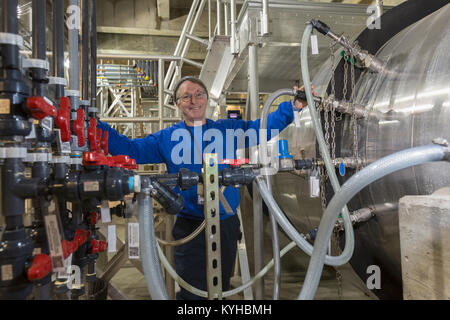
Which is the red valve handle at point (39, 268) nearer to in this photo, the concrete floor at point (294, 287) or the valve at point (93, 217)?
the valve at point (93, 217)

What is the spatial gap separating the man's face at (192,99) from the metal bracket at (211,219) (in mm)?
768

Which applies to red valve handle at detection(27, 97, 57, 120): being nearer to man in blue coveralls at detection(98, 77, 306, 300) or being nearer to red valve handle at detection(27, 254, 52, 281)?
red valve handle at detection(27, 254, 52, 281)

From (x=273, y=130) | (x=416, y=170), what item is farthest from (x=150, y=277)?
(x=273, y=130)

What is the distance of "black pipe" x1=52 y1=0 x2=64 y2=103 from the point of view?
84 cm

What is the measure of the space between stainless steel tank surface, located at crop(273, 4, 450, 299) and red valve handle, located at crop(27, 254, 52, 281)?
2.92 ft

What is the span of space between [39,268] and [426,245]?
0.79m

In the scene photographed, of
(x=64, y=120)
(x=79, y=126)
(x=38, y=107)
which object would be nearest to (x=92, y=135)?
(x=79, y=126)

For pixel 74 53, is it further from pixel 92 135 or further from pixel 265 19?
pixel 265 19

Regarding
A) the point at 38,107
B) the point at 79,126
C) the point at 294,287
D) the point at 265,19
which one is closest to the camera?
the point at 38,107

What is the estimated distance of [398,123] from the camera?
2.64 feet

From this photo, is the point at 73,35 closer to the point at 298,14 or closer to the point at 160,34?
the point at 298,14

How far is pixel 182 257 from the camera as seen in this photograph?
1.37 meters

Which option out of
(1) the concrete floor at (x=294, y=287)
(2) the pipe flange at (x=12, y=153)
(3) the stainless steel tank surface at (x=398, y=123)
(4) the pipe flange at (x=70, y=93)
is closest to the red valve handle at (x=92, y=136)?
(4) the pipe flange at (x=70, y=93)

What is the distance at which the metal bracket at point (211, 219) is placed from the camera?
27.4 inches
